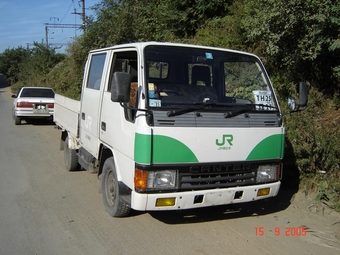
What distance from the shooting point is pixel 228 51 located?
5.05m

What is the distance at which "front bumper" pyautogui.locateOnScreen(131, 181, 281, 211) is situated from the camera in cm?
409

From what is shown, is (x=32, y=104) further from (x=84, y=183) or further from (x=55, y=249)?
(x=55, y=249)

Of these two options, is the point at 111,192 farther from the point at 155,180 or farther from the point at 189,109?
the point at 189,109

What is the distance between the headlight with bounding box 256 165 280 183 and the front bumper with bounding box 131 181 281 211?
71mm

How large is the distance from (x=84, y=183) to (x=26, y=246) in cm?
252

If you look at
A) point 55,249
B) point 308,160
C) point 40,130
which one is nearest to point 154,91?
point 55,249

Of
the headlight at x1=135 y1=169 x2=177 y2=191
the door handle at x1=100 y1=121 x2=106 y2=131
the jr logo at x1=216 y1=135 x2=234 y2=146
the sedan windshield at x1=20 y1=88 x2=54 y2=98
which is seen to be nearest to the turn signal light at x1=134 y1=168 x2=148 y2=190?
the headlight at x1=135 y1=169 x2=177 y2=191

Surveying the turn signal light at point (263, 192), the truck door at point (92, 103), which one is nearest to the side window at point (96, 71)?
the truck door at point (92, 103)

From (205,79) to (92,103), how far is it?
6.10 feet

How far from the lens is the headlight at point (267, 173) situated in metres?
4.62

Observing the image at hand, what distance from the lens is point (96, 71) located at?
19.6 feet

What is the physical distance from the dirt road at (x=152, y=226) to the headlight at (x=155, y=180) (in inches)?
28.7

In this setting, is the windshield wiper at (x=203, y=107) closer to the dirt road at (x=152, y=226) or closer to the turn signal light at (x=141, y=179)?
the turn signal light at (x=141, y=179)
